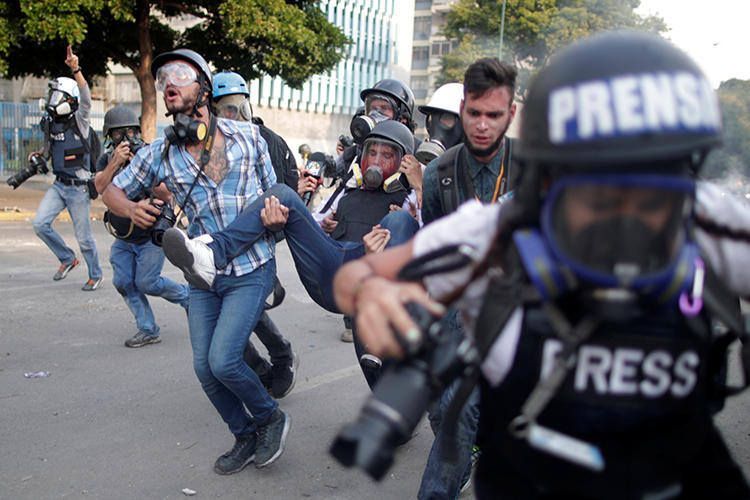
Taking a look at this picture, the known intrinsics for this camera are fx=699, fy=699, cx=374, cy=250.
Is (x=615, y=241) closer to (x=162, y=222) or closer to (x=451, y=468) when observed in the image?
(x=451, y=468)

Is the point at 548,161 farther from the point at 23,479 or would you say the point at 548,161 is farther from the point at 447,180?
the point at 23,479

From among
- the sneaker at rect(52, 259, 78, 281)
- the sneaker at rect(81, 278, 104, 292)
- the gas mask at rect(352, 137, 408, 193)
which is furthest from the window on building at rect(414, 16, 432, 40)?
the gas mask at rect(352, 137, 408, 193)

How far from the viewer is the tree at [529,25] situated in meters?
34.1

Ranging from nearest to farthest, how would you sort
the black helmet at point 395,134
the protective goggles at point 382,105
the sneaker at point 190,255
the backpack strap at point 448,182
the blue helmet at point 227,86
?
the backpack strap at point 448,182 < the sneaker at point 190,255 < the black helmet at point 395,134 < the protective goggles at point 382,105 < the blue helmet at point 227,86

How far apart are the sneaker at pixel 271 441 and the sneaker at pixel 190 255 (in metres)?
0.85

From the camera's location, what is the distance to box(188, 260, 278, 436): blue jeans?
3400mm

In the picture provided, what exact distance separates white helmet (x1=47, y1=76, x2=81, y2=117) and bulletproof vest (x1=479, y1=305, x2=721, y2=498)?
751 centimetres

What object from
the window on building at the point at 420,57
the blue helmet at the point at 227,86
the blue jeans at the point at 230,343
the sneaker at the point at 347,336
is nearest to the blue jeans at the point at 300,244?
the blue jeans at the point at 230,343

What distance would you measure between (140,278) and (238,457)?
2.54 metres

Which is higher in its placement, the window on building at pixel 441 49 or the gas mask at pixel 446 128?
the window on building at pixel 441 49

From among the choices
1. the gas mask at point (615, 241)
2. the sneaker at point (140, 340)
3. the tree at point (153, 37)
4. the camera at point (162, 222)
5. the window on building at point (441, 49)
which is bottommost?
the sneaker at point (140, 340)

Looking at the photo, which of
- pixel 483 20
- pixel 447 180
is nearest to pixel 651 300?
pixel 447 180

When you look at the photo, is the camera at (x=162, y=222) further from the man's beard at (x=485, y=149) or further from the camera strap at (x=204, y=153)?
the man's beard at (x=485, y=149)

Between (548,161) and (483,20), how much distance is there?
3768 centimetres
